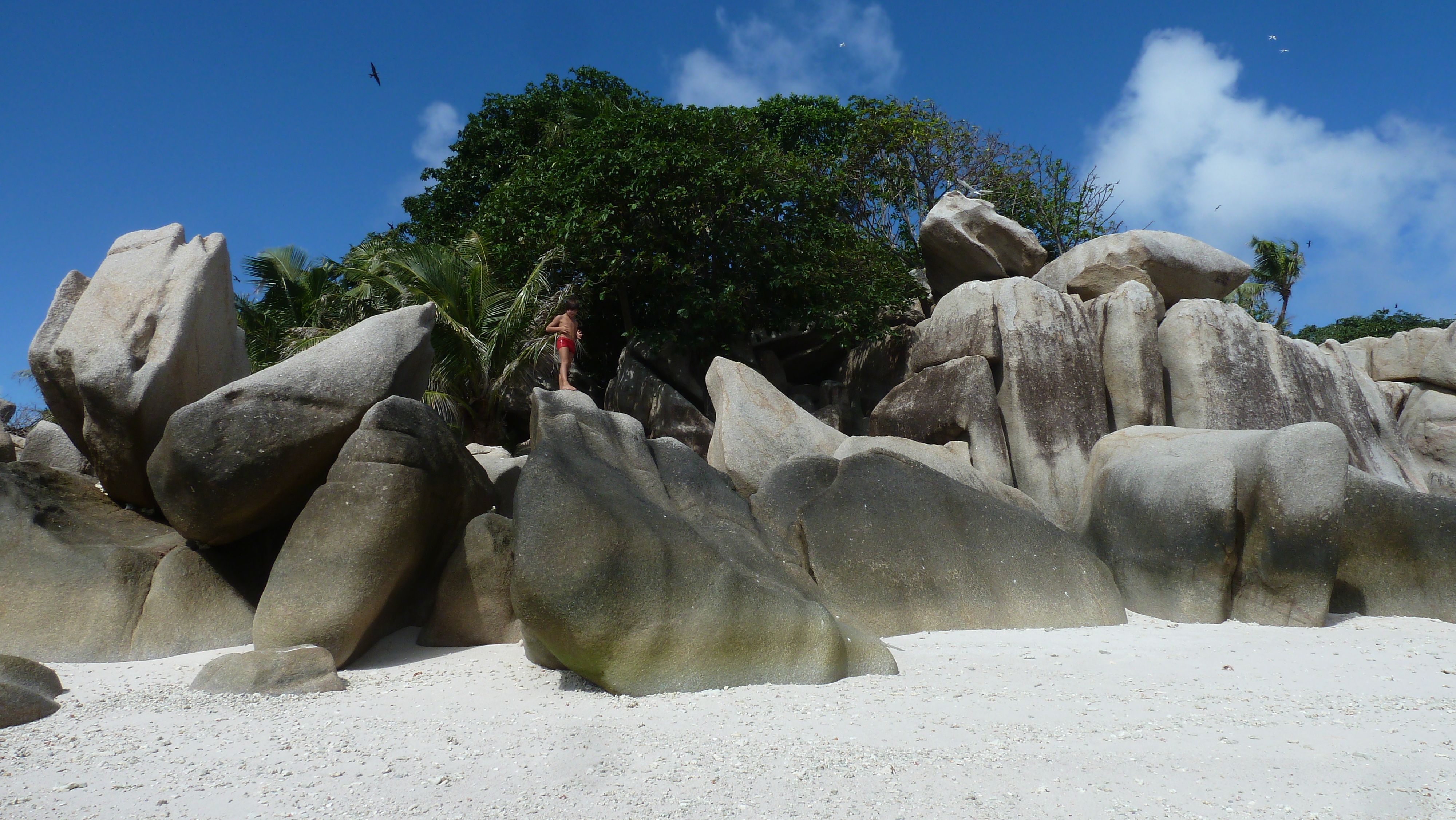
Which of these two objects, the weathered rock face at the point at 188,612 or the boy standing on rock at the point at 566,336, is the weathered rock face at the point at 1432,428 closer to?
the boy standing on rock at the point at 566,336

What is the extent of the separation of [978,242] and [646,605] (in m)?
10.4

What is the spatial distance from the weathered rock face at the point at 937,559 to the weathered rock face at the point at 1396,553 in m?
1.93

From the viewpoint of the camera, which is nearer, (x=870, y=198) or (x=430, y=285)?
(x=430, y=285)

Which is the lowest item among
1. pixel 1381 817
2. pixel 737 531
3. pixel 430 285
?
pixel 1381 817

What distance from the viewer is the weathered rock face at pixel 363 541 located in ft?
17.1

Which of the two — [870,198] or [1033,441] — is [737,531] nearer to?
[1033,441]

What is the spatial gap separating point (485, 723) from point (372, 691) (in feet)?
3.26

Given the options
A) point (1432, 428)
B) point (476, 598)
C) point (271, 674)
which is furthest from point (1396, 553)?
point (1432, 428)

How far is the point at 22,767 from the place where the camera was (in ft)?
11.7

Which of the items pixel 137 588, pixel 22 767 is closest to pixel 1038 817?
pixel 22 767

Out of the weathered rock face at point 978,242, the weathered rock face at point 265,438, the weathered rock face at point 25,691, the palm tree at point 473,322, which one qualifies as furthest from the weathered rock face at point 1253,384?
the weathered rock face at point 25,691

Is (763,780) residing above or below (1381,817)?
below

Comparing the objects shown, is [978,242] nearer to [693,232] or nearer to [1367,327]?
[693,232]

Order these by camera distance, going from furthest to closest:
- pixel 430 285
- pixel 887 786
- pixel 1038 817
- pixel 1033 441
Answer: pixel 430 285
pixel 1033 441
pixel 887 786
pixel 1038 817
